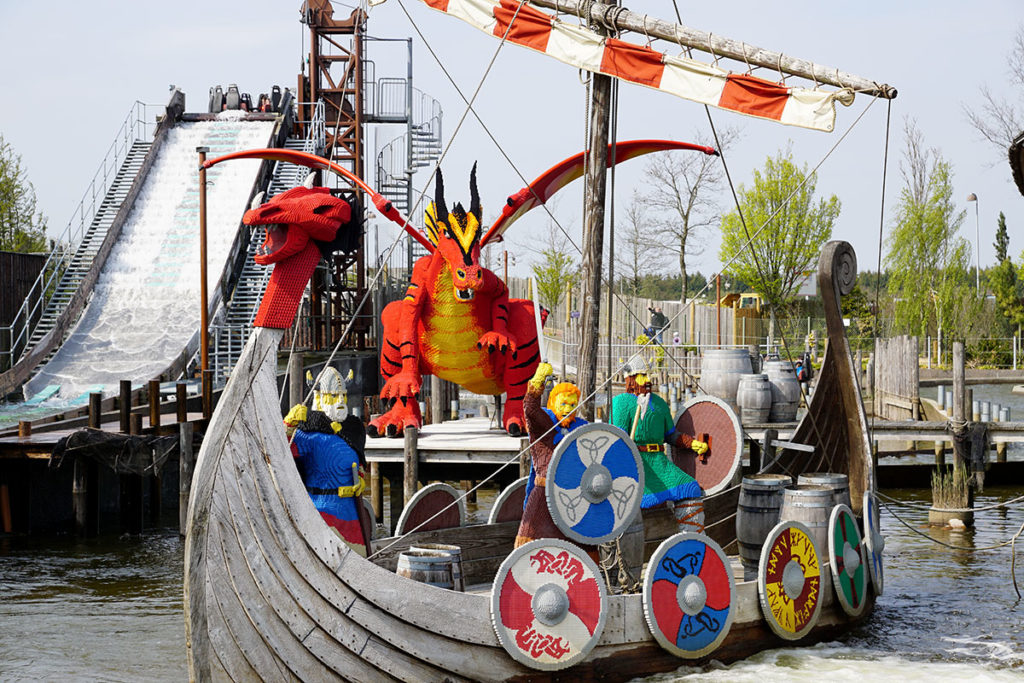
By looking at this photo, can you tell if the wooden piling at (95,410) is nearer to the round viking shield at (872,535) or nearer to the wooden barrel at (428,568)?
the wooden barrel at (428,568)

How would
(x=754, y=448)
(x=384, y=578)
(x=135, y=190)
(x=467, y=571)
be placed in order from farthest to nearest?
(x=135, y=190) < (x=754, y=448) < (x=467, y=571) < (x=384, y=578)

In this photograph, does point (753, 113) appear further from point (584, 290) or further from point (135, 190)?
point (135, 190)

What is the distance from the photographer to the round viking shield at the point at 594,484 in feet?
23.2

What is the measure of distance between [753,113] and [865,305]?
3274 cm

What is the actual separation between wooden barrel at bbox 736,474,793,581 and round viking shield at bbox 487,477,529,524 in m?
1.65

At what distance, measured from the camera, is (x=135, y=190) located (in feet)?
85.6

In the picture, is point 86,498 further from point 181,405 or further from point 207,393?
point 207,393

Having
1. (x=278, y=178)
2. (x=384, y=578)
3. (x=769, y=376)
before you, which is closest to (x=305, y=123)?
(x=278, y=178)

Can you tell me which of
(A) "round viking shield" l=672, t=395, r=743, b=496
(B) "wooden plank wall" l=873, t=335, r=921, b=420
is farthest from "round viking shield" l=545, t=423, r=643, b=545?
(B) "wooden plank wall" l=873, t=335, r=921, b=420

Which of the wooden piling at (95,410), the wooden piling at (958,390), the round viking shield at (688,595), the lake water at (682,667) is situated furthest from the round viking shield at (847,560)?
the wooden piling at (95,410)

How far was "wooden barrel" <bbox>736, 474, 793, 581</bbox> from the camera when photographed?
9055 mm

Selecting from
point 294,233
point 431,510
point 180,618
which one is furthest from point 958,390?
point 294,233

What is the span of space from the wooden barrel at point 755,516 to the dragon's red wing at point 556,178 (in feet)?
14.8

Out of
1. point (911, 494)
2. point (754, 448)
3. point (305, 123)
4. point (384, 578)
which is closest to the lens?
point (384, 578)
